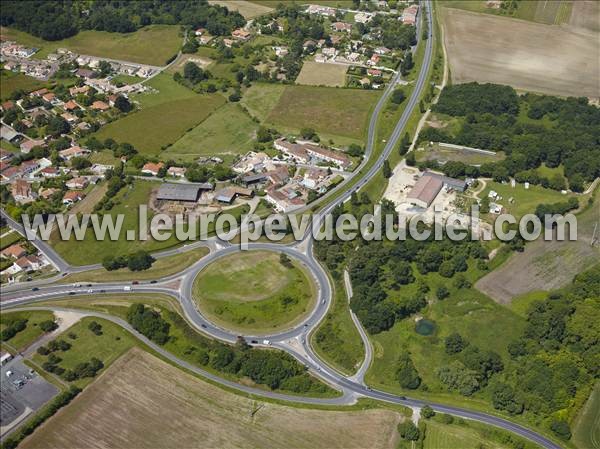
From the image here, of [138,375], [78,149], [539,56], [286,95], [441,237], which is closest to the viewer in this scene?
[138,375]

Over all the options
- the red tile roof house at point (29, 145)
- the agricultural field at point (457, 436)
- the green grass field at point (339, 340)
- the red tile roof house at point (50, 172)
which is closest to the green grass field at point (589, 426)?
the agricultural field at point (457, 436)

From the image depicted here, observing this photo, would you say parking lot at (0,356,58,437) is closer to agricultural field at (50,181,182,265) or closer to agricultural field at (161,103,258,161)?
agricultural field at (50,181,182,265)

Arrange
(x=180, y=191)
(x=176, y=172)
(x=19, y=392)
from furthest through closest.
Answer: (x=176, y=172) < (x=180, y=191) < (x=19, y=392)

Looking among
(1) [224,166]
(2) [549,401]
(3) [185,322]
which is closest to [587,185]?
(2) [549,401]

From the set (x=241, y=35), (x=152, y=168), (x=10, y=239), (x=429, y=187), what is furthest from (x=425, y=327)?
(x=241, y=35)

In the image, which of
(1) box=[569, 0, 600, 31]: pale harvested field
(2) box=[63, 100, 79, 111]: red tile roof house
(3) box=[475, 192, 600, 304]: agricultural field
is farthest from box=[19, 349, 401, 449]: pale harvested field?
(1) box=[569, 0, 600, 31]: pale harvested field

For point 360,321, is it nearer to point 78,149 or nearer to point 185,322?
point 185,322

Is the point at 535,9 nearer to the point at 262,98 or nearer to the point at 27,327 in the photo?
the point at 262,98
